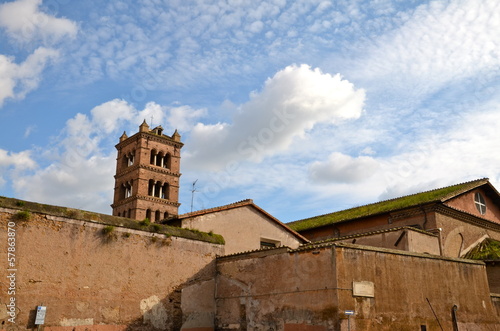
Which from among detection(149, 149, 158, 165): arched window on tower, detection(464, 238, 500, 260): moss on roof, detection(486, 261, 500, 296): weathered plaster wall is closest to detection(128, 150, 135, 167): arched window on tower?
detection(149, 149, 158, 165): arched window on tower

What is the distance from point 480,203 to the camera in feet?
90.6

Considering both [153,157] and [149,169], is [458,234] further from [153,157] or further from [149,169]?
[153,157]

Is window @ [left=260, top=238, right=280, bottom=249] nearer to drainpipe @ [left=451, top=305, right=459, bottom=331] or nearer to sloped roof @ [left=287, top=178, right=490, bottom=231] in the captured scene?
sloped roof @ [left=287, top=178, right=490, bottom=231]

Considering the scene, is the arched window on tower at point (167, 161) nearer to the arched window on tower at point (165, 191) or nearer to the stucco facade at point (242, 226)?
the arched window on tower at point (165, 191)

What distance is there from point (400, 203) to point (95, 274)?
1777 cm

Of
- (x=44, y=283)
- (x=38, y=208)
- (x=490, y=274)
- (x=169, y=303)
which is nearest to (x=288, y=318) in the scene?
(x=169, y=303)

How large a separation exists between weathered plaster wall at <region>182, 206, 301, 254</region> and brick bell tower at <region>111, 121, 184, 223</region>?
25.0 meters

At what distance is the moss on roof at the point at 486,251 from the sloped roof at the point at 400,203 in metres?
3.08

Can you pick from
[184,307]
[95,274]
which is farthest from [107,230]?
[184,307]

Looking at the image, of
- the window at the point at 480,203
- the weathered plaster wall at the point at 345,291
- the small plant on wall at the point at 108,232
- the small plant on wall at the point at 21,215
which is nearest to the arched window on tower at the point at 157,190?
the window at the point at 480,203

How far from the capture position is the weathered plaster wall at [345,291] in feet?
44.9

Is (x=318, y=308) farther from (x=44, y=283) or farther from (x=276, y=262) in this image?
(x=44, y=283)

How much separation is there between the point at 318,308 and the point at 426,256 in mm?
4835

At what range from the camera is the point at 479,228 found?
26750mm
